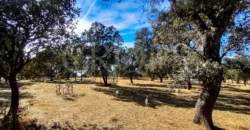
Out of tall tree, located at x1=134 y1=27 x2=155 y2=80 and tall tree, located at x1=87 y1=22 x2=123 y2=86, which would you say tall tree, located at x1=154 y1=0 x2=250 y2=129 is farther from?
tall tree, located at x1=134 y1=27 x2=155 y2=80

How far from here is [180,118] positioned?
18594 mm

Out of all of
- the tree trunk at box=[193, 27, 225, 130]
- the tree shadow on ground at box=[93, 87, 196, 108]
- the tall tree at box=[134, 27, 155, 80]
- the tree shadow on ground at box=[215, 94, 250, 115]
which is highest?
the tall tree at box=[134, 27, 155, 80]

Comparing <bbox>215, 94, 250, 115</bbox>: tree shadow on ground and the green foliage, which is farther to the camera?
<bbox>215, 94, 250, 115</bbox>: tree shadow on ground

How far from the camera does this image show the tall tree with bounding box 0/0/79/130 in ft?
33.2

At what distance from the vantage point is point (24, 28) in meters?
11.1

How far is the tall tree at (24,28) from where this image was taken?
10125 mm

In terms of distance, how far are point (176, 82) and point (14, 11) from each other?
9880 millimetres

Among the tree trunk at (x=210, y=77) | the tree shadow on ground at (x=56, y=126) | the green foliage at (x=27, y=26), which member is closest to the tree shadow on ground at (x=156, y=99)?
the tree trunk at (x=210, y=77)

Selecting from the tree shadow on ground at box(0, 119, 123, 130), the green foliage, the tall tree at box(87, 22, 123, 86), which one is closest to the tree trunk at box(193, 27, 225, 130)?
the tree shadow on ground at box(0, 119, 123, 130)

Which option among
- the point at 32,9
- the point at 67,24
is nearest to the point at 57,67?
the point at 67,24

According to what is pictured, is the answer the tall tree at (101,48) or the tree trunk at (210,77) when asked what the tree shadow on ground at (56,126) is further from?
the tall tree at (101,48)

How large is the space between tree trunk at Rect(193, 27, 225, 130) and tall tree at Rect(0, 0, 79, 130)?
8643mm

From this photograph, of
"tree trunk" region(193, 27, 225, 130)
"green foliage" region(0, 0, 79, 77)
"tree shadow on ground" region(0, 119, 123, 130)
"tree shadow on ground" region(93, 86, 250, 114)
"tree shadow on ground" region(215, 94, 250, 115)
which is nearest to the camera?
"green foliage" region(0, 0, 79, 77)

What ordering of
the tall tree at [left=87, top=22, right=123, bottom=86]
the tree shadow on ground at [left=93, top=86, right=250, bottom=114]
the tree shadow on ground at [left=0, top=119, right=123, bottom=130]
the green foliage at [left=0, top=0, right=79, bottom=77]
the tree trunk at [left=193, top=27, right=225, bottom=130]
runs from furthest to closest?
the tall tree at [left=87, top=22, right=123, bottom=86], the tree shadow on ground at [left=93, top=86, right=250, bottom=114], the tree trunk at [left=193, top=27, right=225, bottom=130], the tree shadow on ground at [left=0, top=119, right=123, bottom=130], the green foliage at [left=0, top=0, right=79, bottom=77]
